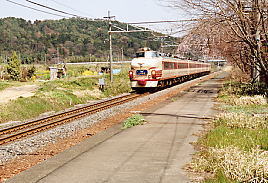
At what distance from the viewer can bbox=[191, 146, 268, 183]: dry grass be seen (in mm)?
5121

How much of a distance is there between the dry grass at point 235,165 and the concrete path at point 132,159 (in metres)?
0.45

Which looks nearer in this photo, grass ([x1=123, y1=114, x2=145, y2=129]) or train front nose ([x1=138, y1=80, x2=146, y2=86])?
grass ([x1=123, y1=114, x2=145, y2=129])

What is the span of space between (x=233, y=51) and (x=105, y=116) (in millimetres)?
14941

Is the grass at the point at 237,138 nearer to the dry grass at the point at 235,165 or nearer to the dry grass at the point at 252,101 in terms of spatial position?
the dry grass at the point at 235,165

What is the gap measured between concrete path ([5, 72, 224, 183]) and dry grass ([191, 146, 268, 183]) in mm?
450

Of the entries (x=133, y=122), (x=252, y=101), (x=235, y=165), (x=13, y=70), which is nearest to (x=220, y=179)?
(x=235, y=165)

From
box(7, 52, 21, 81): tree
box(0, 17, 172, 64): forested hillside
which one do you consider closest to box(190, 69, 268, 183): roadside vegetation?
box(7, 52, 21, 81): tree

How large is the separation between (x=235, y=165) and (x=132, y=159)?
233cm

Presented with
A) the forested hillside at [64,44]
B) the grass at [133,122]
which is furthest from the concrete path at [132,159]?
the forested hillside at [64,44]

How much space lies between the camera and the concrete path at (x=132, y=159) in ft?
19.2

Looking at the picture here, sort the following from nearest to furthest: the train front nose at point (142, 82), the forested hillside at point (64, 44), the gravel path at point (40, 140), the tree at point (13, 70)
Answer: the gravel path at point (40, 140), the train front nose at point (142, 82), the tree at point (13, 70), the forested hillside at point (64, 44)

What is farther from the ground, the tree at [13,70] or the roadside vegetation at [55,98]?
the tree at [13,70]

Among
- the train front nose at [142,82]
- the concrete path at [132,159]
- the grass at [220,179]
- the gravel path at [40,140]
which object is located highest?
the train front nose at [142,82]

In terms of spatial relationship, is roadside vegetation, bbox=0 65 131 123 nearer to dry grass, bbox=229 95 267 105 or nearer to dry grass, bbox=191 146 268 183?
dry grass, bbox=229 95 267 105
